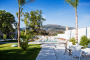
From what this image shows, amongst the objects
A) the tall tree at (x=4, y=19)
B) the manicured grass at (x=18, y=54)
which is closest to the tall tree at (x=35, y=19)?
the tall tree at (x=4, y=19)

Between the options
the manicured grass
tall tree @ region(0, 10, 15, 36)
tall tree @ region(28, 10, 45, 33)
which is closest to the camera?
the manicured grass

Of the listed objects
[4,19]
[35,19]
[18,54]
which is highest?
[35,19]

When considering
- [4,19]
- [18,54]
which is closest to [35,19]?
[4,19]

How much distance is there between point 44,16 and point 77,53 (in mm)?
29679

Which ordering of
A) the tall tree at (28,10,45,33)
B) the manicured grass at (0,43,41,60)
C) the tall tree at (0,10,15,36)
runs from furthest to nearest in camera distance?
the tall tree at (28,10,45,33) < the tall tree at (0,10,15,36) < the manicured grass at (0,43,41,60)

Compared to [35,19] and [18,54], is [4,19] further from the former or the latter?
[18,54]

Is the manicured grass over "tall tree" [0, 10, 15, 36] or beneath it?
beneath

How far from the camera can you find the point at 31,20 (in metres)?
32.0

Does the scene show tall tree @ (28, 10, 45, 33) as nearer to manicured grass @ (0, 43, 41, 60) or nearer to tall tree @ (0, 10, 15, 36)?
tall tree @ (0, 10, 15, 36)

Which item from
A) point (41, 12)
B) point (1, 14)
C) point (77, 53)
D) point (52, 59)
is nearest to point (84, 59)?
point (77, 53)

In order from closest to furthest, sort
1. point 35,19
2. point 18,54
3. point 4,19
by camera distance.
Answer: point 18,54, point 4,19, point 35,19

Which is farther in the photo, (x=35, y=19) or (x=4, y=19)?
(x=35, y=19)

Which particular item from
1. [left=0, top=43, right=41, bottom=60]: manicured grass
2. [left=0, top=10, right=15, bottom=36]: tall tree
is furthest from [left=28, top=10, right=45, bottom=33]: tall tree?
[left=0, top=43, right=41, bottom=60]: manicured grass

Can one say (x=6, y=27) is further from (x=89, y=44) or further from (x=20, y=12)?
(x=89, y=44)
